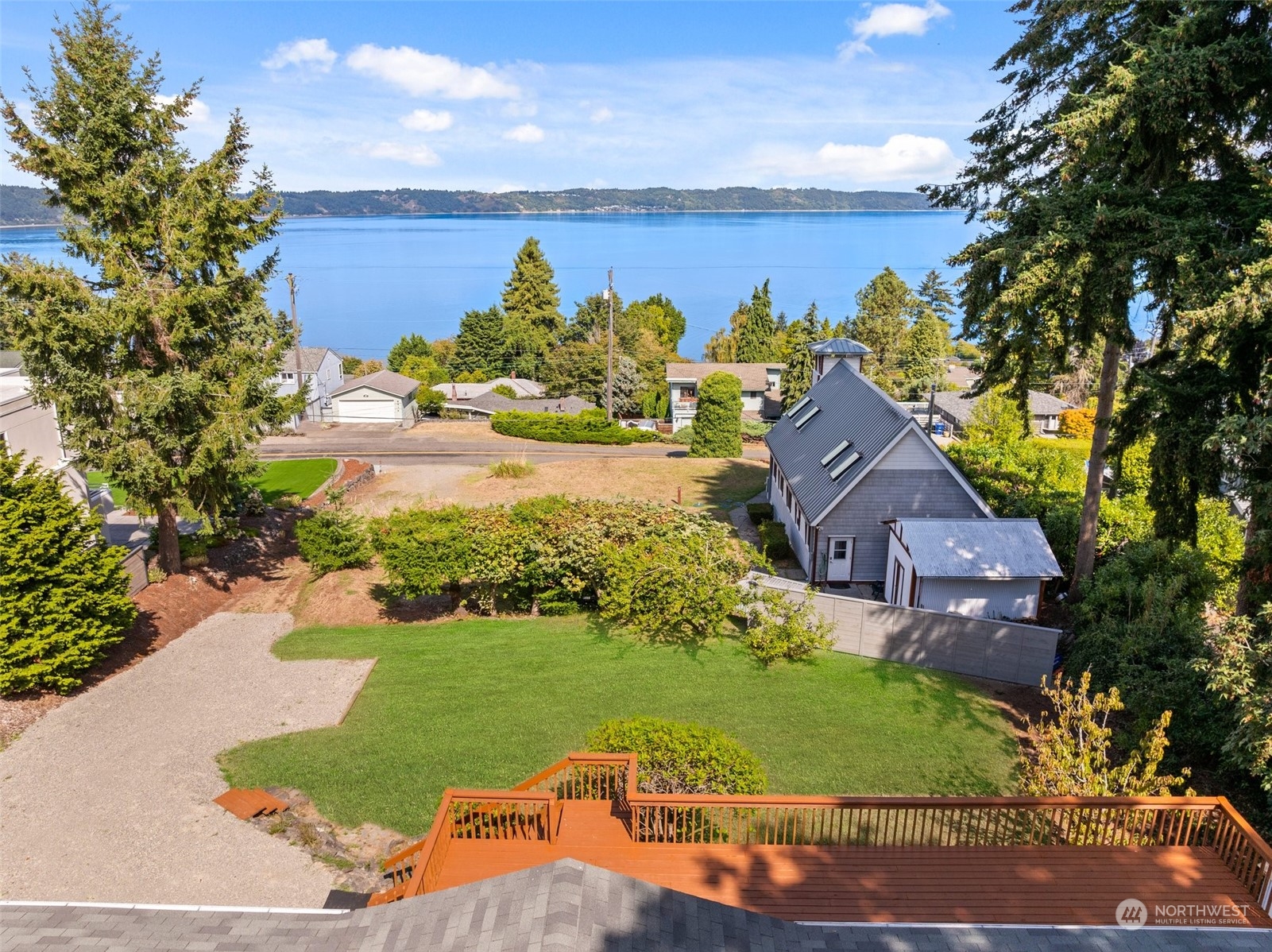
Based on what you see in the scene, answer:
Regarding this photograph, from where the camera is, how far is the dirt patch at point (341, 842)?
424 inches

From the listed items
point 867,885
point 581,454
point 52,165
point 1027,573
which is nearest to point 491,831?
point 867,885

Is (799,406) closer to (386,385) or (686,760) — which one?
(686,760)

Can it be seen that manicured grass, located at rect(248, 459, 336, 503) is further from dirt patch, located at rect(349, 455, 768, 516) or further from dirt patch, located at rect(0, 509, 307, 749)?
dirt patch, located at rect(0, 509, 307, 749)

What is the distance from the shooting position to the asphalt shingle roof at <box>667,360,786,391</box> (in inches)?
2454

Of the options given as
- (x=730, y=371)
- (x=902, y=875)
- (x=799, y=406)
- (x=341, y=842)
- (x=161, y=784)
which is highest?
(x=799, y=406)

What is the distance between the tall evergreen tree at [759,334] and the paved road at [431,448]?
34.6 metres

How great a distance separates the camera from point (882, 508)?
22.3 m

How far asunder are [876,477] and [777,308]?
144 meters

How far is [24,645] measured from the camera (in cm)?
1503

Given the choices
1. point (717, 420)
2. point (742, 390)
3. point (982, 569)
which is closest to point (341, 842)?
point (982, 569)

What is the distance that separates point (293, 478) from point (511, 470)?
10.6 meters

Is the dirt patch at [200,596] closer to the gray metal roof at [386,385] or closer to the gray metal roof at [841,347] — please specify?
the gray metal roof at [841,347]

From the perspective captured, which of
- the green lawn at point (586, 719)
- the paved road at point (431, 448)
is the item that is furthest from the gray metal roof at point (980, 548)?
the paved road at point (431, 448)

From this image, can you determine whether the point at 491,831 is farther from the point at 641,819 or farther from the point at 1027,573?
the point at 1027,573
